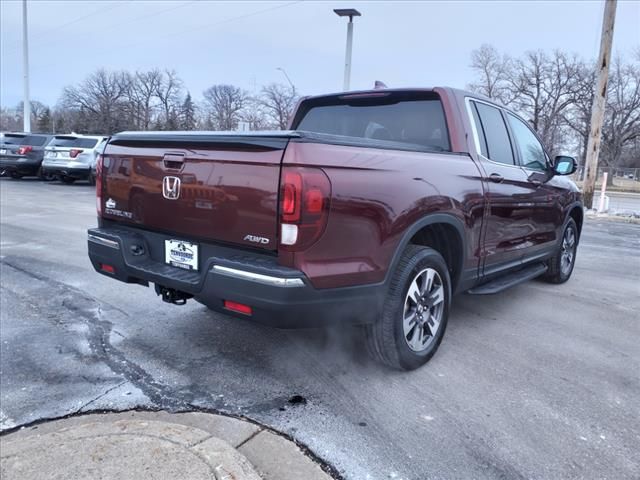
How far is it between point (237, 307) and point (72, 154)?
16308 millimetres

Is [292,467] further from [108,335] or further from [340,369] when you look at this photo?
Result: [108,335]

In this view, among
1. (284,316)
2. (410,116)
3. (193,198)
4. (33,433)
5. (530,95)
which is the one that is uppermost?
(530,95)

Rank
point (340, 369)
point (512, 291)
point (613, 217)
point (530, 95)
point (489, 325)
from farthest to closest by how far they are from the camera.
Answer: point (530, 95)
point (613, 217)
point (512, 291)
point (489, 325)
point (340, 369)

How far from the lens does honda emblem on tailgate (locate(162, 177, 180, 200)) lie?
10.1 ft

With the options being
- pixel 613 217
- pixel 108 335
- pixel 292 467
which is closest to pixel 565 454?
pixel 292 467

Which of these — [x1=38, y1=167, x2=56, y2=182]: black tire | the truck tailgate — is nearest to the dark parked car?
[x1=38, y1=167, x2=56, y2=182]: black tire

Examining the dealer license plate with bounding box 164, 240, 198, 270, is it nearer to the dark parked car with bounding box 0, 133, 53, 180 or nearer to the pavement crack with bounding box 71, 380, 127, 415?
the pavement crack with bounding box 71, 380, 127, 415

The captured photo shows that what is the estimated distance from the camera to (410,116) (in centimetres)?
405

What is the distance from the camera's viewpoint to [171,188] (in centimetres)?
313

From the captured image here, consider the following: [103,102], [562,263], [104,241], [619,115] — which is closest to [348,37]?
[562,263]

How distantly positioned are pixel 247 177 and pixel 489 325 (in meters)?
2.76

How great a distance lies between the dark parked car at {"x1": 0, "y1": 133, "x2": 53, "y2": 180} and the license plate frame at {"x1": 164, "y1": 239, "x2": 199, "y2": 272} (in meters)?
17.8

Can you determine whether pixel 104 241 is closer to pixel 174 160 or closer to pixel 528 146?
pixel 174 160

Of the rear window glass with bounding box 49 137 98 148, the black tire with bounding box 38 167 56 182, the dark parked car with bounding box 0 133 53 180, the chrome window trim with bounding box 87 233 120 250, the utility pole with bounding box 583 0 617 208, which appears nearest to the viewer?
the chrome window trim with bounding box 87 233 120 250
